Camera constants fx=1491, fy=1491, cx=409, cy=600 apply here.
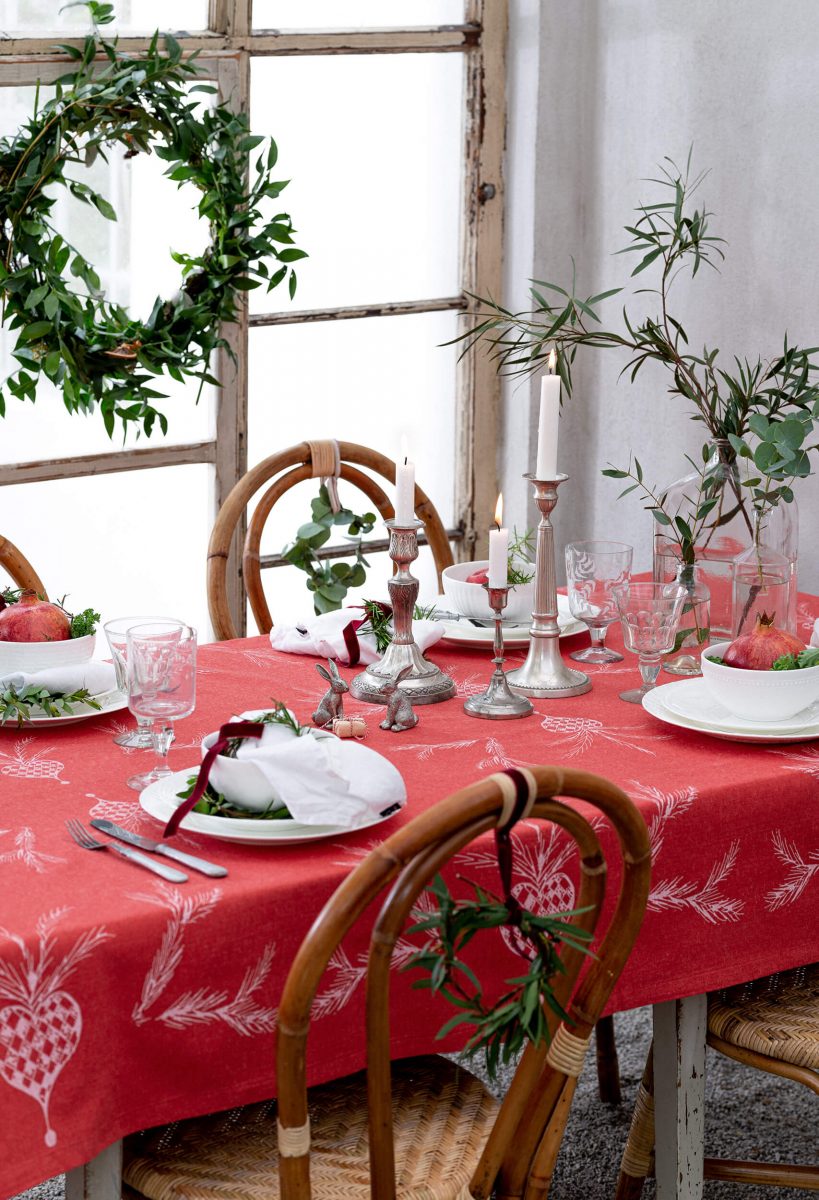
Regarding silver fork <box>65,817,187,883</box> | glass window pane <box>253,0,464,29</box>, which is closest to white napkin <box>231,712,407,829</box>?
silver fork <box>65,817,187,883</box>

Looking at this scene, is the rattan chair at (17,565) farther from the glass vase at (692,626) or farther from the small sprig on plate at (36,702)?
the glass vase at (692,626)

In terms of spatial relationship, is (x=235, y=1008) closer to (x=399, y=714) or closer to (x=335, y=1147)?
(x=335, y=1147)

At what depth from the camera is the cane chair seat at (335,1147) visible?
48.5 inches

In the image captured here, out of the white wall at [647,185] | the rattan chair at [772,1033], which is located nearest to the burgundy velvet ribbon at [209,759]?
the rattan chair at [772,1033]

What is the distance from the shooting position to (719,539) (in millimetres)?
2133

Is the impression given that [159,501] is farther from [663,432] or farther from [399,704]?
[399,704]

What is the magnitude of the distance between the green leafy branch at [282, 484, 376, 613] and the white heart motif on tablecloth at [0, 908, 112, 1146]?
1471 millimetres

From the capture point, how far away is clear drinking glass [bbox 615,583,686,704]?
1.68 meters

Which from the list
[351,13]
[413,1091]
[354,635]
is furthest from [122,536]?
[413,1091]

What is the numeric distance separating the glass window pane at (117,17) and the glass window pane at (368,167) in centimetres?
16

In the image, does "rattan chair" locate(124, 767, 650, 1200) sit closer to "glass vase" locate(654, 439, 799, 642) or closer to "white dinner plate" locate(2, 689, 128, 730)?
"white dinner plate" locate(2, 689, 128, 730)

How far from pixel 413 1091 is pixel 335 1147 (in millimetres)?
116

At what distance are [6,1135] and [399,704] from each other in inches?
25.8

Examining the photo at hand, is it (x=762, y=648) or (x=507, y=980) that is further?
(x=762, y=648)
